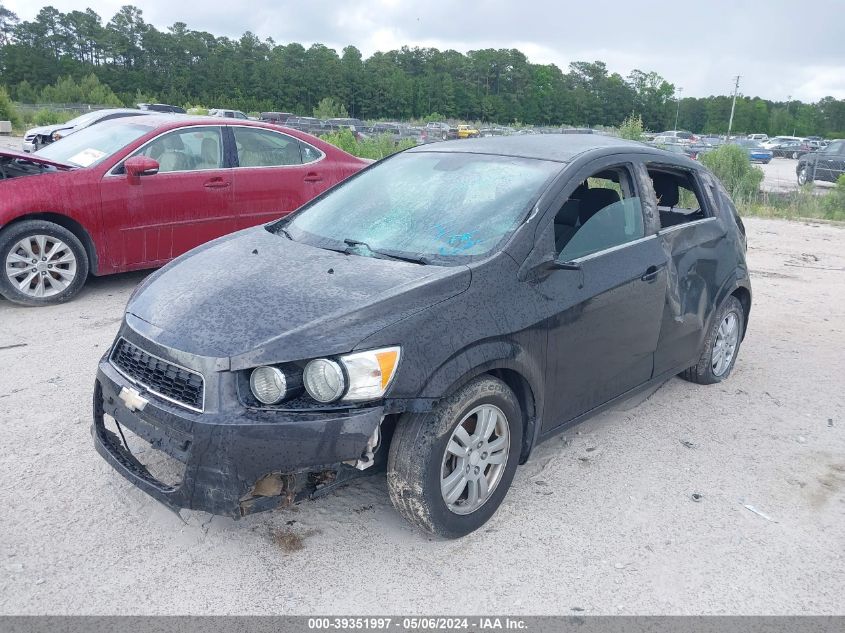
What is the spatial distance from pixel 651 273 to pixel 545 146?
92 cm

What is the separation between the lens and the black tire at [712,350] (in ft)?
16.1

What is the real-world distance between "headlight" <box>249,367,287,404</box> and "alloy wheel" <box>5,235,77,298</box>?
14.7ft

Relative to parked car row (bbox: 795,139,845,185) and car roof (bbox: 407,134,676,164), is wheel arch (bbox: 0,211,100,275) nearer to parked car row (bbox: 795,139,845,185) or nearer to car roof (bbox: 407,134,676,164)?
car roof (bbox: 407,134,676,164)

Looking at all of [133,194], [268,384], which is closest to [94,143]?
[133,194]

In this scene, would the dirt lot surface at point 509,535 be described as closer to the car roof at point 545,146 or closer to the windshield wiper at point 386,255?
the windshield wiper at point 386,255

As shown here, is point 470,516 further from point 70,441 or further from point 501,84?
point 501,84

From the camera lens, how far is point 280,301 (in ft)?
9.97

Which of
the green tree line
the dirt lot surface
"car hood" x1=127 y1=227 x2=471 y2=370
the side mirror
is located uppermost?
the green tree line

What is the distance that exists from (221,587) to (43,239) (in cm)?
460

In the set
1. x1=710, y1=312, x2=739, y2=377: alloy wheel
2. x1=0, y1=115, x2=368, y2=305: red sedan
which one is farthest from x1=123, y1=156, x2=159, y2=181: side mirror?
x1=710, y1=312, x2=739, y2=377: alloy wheel

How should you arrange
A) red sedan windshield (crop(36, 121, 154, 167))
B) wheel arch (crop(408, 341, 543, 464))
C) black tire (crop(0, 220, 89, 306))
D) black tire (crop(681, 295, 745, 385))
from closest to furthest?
1. wheel arch (crop(408, 341, 543, 464))
2. black tire (crop(681, 295, 745, 385))
3. black tire (crop(0, 220, 89, 306))
4. red sedan windshield (crop(36, 121, 154, 167))

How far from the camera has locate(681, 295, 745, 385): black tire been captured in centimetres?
489

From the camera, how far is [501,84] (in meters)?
136

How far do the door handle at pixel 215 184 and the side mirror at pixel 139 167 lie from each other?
572 mm
